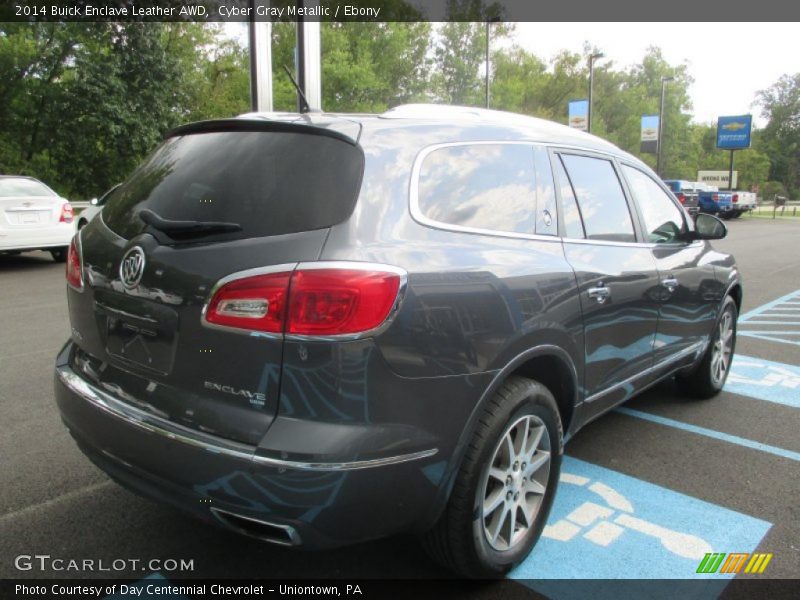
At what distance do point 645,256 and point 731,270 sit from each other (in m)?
1.59

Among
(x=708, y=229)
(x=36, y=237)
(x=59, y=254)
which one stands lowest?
(x=59, y=254)

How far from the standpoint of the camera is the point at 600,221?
323 cm

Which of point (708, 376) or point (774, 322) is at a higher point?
point (708, 376)

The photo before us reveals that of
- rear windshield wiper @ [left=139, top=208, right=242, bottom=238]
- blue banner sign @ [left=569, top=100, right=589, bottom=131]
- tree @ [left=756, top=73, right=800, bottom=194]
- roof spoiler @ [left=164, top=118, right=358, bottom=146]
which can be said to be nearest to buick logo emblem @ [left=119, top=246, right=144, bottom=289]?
rear windshield wiper @ [left=139, top=208, right=242, bottom=238]

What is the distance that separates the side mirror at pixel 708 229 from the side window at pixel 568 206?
4.81 ft

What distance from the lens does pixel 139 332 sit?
2248 mm

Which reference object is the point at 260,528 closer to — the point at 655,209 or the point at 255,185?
the point at 255,185

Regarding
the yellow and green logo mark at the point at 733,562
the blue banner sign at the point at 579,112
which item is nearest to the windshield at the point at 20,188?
the yellow and green logo mark at the point at 733,562

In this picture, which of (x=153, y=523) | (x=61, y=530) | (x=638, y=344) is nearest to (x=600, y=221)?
(x=638, y=344)

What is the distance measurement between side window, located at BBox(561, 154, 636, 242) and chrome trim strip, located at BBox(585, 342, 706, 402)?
731mm

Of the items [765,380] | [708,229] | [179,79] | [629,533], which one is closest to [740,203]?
[179,79]

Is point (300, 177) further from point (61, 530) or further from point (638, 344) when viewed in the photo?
point (638, 344)

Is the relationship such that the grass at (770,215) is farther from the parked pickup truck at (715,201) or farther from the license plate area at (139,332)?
the license plate area at (139,332)

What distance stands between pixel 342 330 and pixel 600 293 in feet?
4.88
